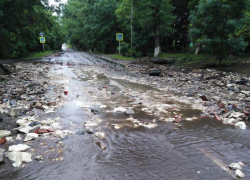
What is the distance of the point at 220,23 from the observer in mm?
13992

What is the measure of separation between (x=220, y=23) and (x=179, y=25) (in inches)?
538

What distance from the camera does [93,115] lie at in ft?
19.4

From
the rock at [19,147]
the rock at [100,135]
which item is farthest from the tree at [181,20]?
the rock at [19,147]

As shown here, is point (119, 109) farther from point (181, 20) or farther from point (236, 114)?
point (181, 20)

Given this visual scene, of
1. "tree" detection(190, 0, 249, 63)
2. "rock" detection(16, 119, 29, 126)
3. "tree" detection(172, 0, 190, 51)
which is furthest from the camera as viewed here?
"tree" detection(172, 0, 190, 51)

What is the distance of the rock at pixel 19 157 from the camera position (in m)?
3.46

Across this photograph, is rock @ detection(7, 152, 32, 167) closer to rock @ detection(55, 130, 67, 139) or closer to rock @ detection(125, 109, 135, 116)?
rock @ detection(55, 130, 67, 139)

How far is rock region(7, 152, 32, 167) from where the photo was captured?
136 inches

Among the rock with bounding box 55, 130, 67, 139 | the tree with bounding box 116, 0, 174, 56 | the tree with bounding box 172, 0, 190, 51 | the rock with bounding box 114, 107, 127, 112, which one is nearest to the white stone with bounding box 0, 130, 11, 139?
the rock with bounding box 55, 130, 67, 139

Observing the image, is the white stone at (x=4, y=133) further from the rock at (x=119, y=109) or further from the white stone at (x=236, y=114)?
the white stone at (x=236, y=114)

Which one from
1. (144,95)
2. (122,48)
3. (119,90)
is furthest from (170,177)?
(122,48)

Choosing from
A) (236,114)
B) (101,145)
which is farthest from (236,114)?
(101,145)

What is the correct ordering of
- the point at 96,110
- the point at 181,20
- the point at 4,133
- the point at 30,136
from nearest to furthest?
the point at 30,136 < the point at 4,133 < the point at 96,110 < the point at 181,20

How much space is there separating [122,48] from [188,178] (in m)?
25.5
